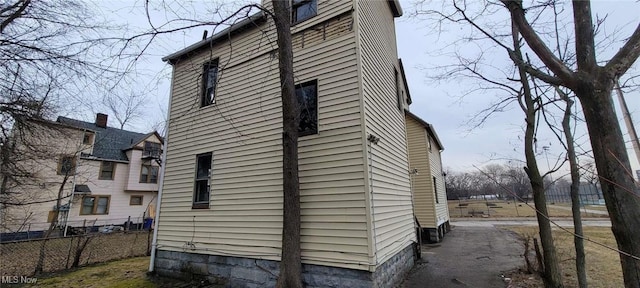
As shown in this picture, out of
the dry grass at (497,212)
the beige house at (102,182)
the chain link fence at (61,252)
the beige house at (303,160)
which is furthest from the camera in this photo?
the dry grass at (497,212)

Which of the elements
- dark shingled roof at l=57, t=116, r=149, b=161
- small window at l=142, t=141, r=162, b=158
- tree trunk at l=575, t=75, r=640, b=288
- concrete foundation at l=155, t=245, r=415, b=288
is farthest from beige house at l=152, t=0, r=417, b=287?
dark shingled roof at l=57, t=116, r=149, b=161

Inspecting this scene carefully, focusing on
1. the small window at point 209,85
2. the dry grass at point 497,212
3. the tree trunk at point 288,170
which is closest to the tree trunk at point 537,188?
the tree trunk at point 288,170

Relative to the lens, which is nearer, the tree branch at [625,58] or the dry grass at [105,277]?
the tree branch at [625,58]

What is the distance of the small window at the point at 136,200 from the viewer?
23.8 meters

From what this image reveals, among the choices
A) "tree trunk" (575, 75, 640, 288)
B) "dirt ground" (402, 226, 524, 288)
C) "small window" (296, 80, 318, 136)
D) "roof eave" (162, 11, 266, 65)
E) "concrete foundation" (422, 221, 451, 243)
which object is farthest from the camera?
"concrete foundation" (422, 221, 451, 243)

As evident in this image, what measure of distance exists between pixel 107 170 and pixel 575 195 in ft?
93.4

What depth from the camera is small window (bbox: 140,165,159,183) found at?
2462 centimetres

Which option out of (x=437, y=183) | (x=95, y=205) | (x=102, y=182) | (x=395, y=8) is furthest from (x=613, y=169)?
(x=102, y=182)

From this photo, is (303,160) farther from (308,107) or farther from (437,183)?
(437,183)

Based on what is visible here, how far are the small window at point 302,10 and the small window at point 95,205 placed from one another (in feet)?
75.7

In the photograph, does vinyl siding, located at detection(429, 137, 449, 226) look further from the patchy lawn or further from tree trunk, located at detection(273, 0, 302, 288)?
the patchy lawn

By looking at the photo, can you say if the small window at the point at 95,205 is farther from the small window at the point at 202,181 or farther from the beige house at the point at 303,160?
the small window at the point at 202,181

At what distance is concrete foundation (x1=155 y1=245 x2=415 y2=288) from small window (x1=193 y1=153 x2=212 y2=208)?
135 centimetres

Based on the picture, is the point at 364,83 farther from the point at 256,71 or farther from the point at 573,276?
the point at 573,276
